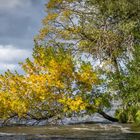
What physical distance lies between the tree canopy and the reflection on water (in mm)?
1598

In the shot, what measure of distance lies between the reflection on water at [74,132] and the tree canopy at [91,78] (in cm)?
160

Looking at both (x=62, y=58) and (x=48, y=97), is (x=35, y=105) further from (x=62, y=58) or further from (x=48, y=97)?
(x=62, y=58)

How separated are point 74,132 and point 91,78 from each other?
5737mm

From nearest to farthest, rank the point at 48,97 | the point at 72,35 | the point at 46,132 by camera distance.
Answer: the point at 46,132 → the point at 48,97 → the point at 72,35

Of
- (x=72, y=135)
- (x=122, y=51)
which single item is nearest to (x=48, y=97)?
(x=72, y=135)

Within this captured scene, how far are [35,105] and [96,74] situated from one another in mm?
5142

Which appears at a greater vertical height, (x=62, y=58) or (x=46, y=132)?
(x=62, y=58)

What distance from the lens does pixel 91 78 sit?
118 feet

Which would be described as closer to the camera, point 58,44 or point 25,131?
point 25,131

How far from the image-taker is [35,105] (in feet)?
118

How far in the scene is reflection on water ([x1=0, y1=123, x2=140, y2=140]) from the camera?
29.0 m

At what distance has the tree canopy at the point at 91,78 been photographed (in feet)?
116

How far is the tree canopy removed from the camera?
116 feet

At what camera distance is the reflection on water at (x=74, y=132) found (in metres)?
29.0
